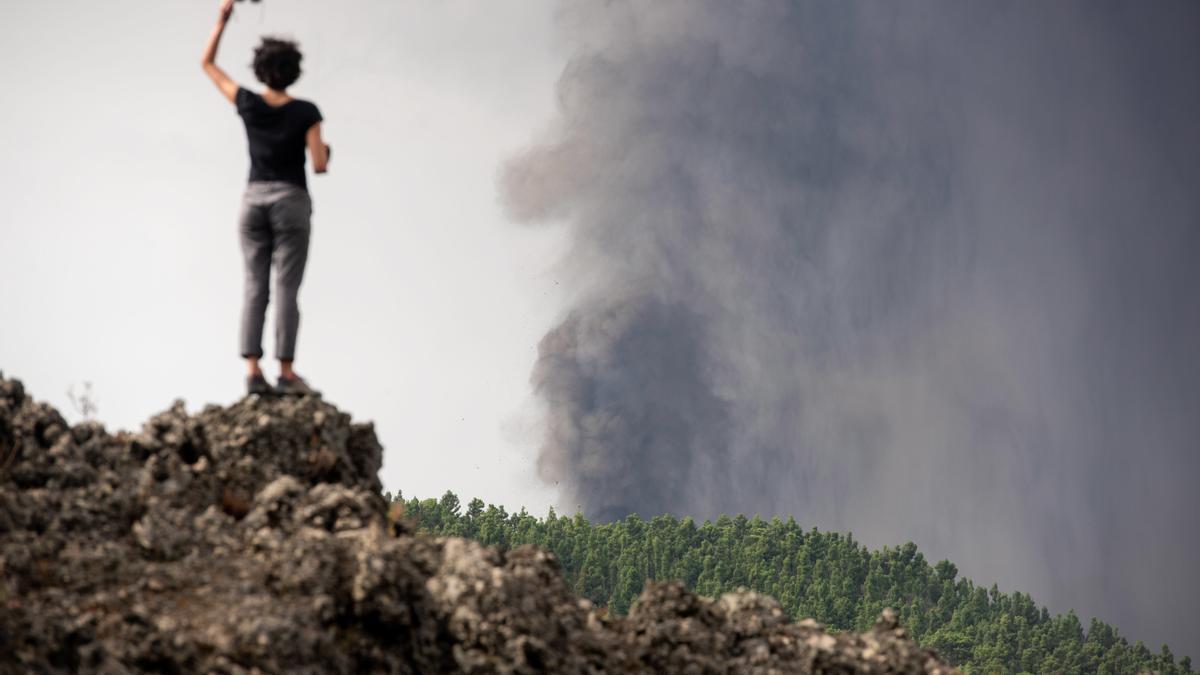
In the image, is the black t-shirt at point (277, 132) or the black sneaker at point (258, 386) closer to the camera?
the black sneaker at point (258, 386)

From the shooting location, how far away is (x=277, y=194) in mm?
14203

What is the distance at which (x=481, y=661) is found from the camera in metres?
11.4

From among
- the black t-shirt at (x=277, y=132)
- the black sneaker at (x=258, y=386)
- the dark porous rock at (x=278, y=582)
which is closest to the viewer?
the dark porous rock at (x=278, y=582)

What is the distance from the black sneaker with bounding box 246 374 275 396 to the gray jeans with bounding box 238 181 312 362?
0.30 metres

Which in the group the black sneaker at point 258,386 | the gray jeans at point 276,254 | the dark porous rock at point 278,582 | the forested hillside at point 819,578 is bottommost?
the dark porous rock at point 278,582

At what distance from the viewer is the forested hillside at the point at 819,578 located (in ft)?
577

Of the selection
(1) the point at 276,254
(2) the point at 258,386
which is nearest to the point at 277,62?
(1) the point at 276,254

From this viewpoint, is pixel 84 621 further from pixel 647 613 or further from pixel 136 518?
pixel 647 613

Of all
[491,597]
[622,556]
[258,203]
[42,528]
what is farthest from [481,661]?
[622,556]

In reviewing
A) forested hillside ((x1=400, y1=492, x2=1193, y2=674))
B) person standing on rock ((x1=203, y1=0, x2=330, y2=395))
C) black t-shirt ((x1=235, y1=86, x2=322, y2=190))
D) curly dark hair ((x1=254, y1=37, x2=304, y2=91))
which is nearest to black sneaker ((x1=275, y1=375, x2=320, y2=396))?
person standing on rock ((x1=203, y1=0, x2=330, y2=395))

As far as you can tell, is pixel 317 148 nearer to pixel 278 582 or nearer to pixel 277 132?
pixel 277 132

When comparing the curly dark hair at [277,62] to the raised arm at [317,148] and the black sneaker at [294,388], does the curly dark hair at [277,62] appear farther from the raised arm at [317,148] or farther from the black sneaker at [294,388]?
the black sneaker at [294,388]

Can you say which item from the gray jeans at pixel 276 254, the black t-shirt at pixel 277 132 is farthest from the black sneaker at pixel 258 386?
the black t-shirt at pixel 277 132

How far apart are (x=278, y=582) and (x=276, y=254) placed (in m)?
4.09
